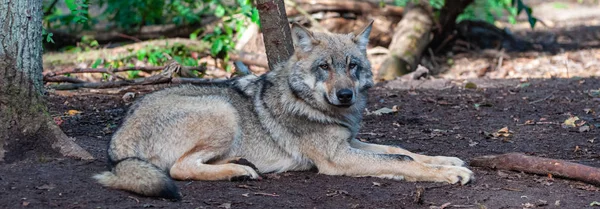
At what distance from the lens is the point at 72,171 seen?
5117 mm

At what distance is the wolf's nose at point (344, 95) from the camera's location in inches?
214

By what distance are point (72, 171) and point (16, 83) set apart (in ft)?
2.68

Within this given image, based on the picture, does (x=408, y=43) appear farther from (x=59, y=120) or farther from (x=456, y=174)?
(x=456, y=174)

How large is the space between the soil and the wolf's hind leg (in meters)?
0.10

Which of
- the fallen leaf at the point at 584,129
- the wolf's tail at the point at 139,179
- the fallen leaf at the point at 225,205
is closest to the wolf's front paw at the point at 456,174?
the fallen leaf at the point at 225,205

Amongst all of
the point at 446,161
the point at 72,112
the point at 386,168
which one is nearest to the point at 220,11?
the point at 72,112

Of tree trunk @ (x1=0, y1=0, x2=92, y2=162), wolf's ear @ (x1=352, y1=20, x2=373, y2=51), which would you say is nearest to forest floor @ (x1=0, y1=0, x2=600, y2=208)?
tree trunk @ (x1=0, y1=0, x2=92, y2=162)

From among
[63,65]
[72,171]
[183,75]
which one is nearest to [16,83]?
[72,171]

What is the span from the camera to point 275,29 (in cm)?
705

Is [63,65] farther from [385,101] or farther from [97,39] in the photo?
[385,101]

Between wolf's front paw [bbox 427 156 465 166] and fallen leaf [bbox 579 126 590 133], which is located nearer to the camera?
wolf's front paw [bbox 427 156 465 166]

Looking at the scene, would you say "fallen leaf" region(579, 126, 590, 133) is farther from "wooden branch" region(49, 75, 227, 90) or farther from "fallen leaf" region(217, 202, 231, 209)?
"wooden branch" region(49, 75, 227, 90)

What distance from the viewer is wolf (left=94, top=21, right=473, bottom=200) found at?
5.29 m

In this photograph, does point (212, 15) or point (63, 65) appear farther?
point (212, 15)
